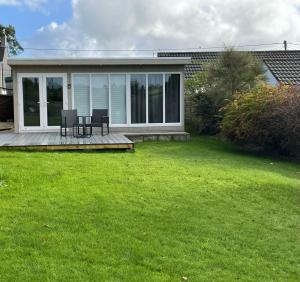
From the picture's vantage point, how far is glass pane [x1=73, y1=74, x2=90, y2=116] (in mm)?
17047

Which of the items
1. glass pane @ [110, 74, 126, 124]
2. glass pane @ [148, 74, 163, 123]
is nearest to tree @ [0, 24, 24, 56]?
glass pane @ [110, 74, 126, 124]

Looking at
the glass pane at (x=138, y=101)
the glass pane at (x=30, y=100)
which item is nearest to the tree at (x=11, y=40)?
the glass pane at (x=30, y=100)

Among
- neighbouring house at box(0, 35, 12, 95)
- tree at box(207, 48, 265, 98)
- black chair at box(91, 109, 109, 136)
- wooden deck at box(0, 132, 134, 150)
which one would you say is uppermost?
neighbouring house at box(0, 35, 12, 95)

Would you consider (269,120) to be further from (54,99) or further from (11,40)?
(11,40)

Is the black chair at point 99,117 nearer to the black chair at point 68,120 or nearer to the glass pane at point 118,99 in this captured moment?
the black chair at point 68,120

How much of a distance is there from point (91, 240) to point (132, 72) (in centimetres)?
1251

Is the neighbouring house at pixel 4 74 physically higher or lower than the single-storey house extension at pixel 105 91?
higher

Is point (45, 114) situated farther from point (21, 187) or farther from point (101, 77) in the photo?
point (21, 187)

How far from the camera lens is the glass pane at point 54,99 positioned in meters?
16.9

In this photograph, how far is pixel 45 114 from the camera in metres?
16.9

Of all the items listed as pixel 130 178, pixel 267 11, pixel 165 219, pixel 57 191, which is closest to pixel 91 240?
pixel 165 219

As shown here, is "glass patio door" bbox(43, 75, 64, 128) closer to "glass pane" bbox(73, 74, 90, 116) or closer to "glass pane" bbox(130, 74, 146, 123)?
"glass pane" bbox(73, 74, 90, 116)

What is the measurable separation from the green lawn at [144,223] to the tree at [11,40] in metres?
41.1

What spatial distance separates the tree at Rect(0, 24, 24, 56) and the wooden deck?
3605 centimetres
